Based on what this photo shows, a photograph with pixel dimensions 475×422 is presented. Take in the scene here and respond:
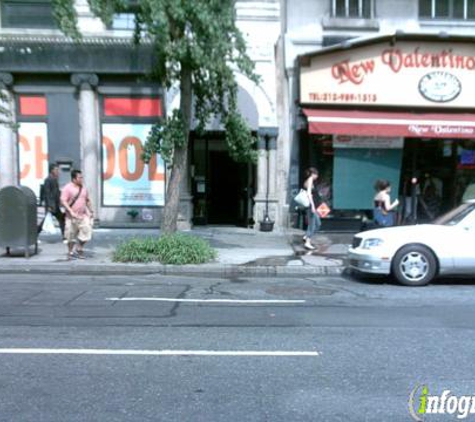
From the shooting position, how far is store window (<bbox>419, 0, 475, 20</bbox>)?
1593 cm

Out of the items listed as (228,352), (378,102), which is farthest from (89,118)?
(228,352)

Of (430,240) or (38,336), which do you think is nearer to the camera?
(38,336)

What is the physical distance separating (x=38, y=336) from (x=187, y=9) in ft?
20.8

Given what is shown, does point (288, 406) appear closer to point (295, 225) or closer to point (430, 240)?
point (430, 240)

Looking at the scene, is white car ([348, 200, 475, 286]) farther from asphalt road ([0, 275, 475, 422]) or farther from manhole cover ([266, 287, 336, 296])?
manhole cover ([266, 287, 336, 296])

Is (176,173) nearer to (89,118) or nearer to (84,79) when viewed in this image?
(89,118)

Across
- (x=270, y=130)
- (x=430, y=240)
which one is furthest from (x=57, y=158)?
(x=430, y=240)

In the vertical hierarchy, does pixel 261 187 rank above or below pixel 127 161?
below

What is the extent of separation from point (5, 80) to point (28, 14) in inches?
72.4

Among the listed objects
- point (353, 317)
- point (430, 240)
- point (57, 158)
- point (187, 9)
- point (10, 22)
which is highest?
point (10, 22)

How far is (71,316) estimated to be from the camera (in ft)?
22.4

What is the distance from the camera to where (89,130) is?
1539 cm

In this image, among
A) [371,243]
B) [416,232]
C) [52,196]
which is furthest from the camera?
[52,196]

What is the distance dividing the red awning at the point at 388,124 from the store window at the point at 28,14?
7.12m
